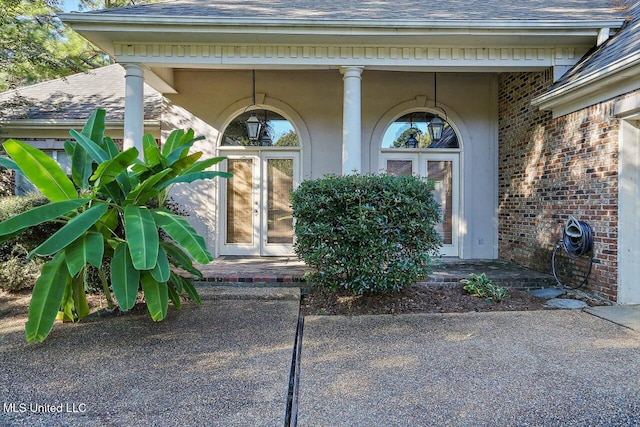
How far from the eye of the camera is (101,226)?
3467 mm

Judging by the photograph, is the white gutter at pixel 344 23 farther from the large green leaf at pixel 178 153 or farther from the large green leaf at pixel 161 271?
the large green leaf at pixel 161 271

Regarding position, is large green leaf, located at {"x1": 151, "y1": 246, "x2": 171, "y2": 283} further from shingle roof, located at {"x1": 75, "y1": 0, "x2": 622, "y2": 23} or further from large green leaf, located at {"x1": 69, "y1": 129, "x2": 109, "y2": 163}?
shingle roof, located at {"x1": 75, "y1": 0, "x2": 622, "y2": 23}

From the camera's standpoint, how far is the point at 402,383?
2.66 meters

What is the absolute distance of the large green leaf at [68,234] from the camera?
275cm

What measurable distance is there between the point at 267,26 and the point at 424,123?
3.76 m

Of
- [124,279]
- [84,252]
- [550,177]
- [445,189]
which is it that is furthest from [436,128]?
[84,252]

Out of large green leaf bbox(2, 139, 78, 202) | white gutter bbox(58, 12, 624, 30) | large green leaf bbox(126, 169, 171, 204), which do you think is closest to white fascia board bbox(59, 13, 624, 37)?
white gutter bbox(58, 12, 624, 30)

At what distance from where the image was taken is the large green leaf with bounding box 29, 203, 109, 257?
2.75 metres

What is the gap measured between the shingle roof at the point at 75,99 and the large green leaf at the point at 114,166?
15.5 feet

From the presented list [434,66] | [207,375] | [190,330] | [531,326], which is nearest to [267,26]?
[434,66]

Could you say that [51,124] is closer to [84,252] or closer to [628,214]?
[84,252]

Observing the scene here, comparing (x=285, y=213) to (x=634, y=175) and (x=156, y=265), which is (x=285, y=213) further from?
(x=634, y=175)

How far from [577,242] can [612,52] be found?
8.70 feet

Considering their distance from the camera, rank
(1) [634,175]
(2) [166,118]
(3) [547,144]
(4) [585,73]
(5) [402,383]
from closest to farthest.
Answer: (5) [402,383], (1) [634,175], (4) [585,73], (3) [547,144], (2) [166,118]
